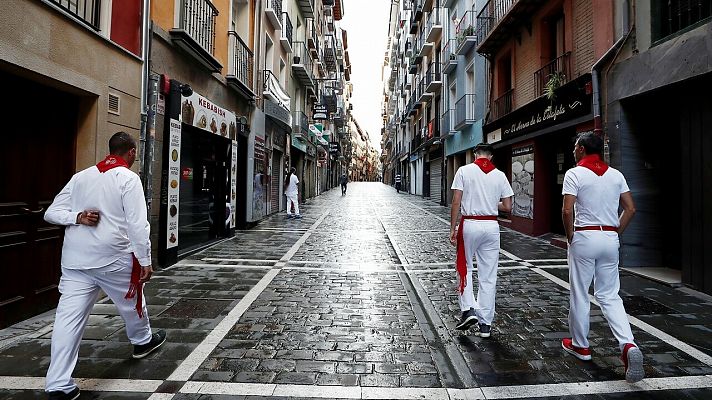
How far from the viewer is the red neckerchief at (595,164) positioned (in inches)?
142

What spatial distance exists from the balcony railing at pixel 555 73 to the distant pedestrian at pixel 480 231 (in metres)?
7.34

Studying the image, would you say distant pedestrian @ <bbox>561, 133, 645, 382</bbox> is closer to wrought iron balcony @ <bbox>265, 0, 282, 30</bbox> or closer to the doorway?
the doorway

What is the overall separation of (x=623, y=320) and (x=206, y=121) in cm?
854

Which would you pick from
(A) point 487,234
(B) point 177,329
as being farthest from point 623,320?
(B) point 177,329

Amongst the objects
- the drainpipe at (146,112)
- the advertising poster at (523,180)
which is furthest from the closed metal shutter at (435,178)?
the drainpipe at (146,112)

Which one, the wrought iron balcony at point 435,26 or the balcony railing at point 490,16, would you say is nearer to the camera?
the balcony railing at point 490,16

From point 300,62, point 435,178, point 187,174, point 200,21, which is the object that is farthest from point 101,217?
point 435,178

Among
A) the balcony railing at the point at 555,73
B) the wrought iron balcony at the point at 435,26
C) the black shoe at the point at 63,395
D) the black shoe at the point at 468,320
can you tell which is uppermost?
the wrought iron balcony at the point at 435,26

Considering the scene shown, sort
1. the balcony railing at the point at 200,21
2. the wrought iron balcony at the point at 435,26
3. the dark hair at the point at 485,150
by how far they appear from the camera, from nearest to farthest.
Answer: the dark hair at the point at 485,150 → the balcony railing at the point at 200,21 → the wrought iron balcony at the point at 435,26

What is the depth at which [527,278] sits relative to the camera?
682 centimetres

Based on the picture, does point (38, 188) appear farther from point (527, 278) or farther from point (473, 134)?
point (473, 134)

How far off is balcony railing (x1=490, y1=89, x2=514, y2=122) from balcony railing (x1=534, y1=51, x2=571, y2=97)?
6.76ft

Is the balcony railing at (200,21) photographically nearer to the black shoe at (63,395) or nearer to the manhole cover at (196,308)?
the manhole cover at (196,308)

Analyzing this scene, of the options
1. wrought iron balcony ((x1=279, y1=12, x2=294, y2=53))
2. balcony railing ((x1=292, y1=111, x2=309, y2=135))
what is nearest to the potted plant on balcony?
wrought iron balcony ((x1=279, y1=12, x2=294, y2=53))
